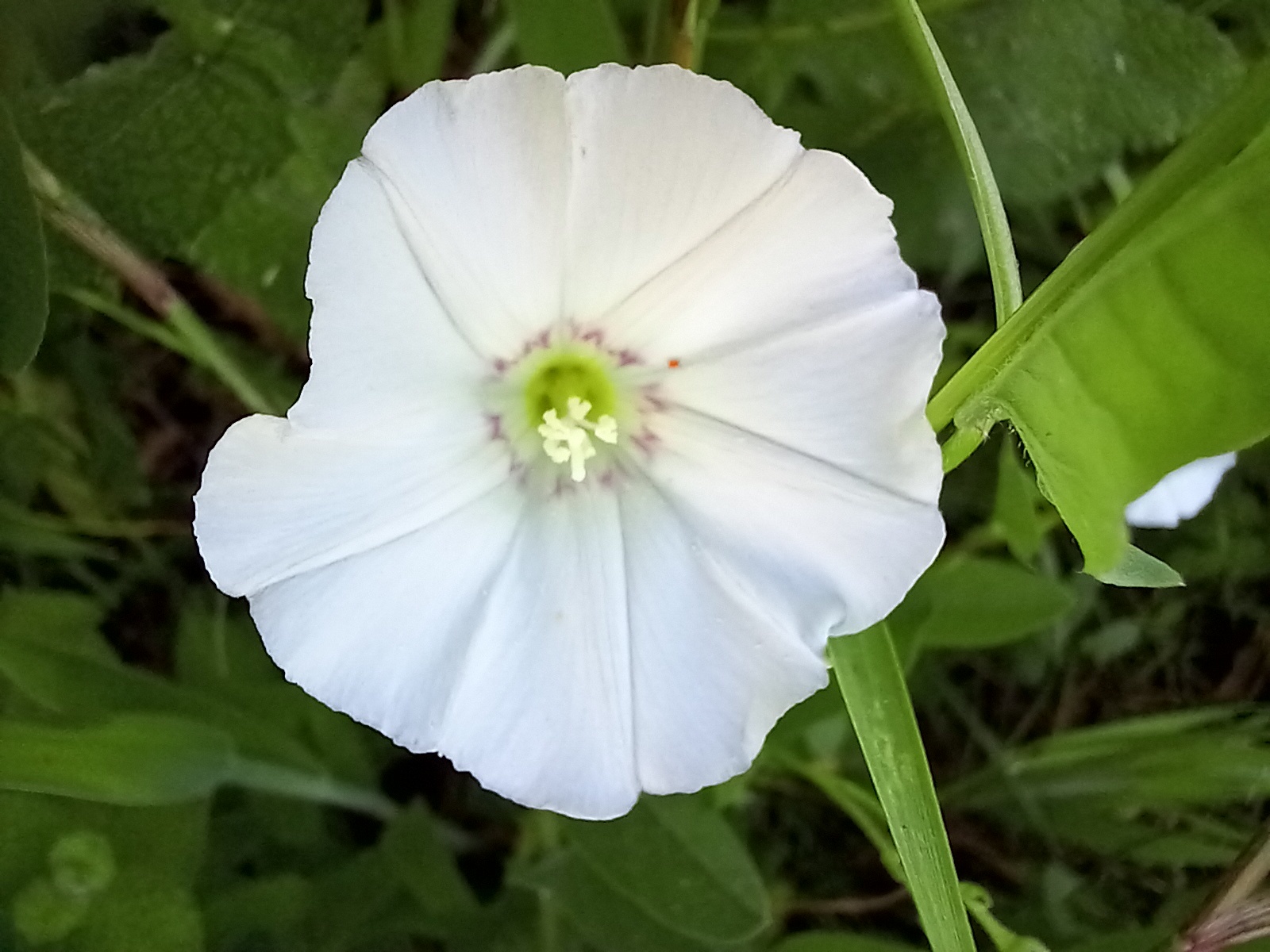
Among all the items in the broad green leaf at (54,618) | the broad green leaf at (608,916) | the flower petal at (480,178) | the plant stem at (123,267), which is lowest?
the broad green leaf at (608,916)

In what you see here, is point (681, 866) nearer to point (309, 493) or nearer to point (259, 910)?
point (259, 910)

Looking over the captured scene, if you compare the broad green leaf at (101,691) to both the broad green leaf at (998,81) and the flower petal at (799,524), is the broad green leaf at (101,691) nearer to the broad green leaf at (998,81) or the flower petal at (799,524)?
the flower petal at (799,524)

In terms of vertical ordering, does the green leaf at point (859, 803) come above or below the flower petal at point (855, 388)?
below

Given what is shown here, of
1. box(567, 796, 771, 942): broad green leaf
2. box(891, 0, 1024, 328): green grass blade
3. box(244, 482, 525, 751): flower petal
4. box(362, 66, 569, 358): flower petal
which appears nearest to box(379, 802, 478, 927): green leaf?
box(567, 796, 771, 942): broad green leaf

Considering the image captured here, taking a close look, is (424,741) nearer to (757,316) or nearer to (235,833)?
(757,316)

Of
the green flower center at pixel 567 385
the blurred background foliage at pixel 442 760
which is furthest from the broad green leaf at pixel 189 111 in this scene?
the green flower center at pixel 567 385

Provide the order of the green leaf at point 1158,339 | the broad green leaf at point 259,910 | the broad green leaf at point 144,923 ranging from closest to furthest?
the green leaf at point 1158,339, the broad green leaf at point 144,923, the broad green leaf at point 259,910

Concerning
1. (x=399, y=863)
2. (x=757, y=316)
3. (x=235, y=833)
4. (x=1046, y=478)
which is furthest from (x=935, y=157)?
(x=235, y=833)

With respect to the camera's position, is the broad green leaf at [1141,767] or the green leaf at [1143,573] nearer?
the green leaf at [1143,573]

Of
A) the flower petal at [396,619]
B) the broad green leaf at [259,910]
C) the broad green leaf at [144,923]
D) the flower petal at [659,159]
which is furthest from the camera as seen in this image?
the broad green leaf at [259,910]
